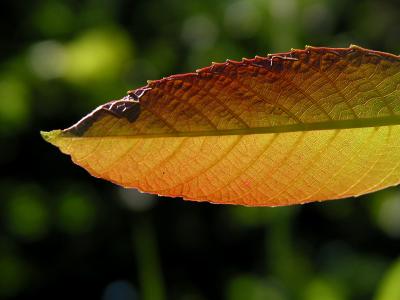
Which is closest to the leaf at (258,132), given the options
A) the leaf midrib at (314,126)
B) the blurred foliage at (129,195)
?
the leaf midrib at (314,126)

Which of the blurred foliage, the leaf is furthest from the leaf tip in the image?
the blurred foliage

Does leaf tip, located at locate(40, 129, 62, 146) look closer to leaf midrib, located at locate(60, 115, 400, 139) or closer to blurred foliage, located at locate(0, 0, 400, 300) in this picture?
leaf midrib, located at locate(60, 115, 400, 139)

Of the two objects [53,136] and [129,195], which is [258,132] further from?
[129,195]

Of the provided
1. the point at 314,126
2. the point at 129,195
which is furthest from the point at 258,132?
the point at 129,195

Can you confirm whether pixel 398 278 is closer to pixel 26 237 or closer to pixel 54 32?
pixel 26 237

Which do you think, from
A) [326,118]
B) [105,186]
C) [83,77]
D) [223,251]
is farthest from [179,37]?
[326,118]

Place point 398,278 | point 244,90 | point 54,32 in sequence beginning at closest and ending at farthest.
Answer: point 244,90 < point 398,278 < point 54,32

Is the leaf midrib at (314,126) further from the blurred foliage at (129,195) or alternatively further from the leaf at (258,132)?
the blurred foliage at (129,195)
